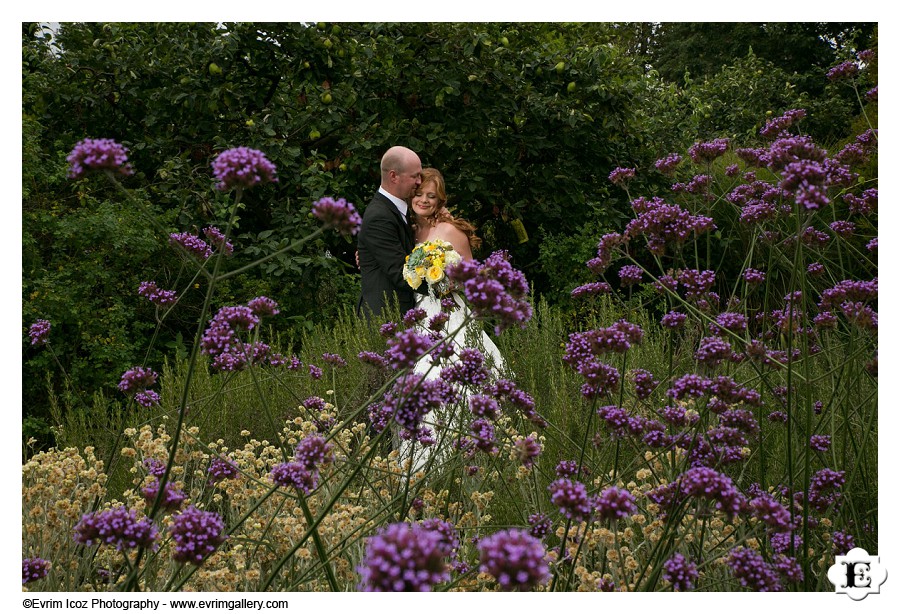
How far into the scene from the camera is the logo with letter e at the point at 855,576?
6.24ft

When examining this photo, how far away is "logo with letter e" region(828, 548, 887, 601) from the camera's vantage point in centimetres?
190

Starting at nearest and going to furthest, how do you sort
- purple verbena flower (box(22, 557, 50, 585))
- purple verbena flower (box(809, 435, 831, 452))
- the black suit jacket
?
purple verbena flower (box(22, 557, 50, 585)) → purple verbena flower (box(809, 435, 831, 452)) → the black suit jacket

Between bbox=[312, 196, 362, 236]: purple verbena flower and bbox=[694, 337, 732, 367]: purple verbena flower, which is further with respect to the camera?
bbox=[694, 337, 732, 367]: purple verbena flower

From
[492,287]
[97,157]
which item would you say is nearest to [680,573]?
[492,287]

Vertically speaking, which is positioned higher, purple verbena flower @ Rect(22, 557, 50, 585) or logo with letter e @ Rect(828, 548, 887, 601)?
purple verbena flower @ Rect(22, 557, 50, 585)

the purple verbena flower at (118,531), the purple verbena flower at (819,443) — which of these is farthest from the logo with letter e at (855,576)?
the purple verbena flower at (118,531)

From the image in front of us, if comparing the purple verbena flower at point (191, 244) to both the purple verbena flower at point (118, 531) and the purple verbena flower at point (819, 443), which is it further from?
the purple verbena flower at point (819, 443)

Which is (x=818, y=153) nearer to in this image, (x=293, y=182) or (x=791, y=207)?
(x=791, y=207)

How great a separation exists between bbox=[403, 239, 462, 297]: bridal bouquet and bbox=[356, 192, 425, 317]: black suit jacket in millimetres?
205

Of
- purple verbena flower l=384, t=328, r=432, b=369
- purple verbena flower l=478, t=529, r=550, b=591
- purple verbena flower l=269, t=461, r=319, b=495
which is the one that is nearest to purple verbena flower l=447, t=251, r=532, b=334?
purple verbena flower l=384, t=328, r=432, b=369

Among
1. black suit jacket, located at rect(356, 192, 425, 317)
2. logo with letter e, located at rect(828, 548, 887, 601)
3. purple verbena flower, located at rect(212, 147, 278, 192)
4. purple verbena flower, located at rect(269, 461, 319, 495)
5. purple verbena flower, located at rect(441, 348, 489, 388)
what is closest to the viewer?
purple verbena flower, located at rect(212, 147, 278, 192)

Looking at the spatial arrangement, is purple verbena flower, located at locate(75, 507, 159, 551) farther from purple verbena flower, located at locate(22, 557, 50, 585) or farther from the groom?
the groom

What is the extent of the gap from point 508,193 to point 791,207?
4499 millimetres
